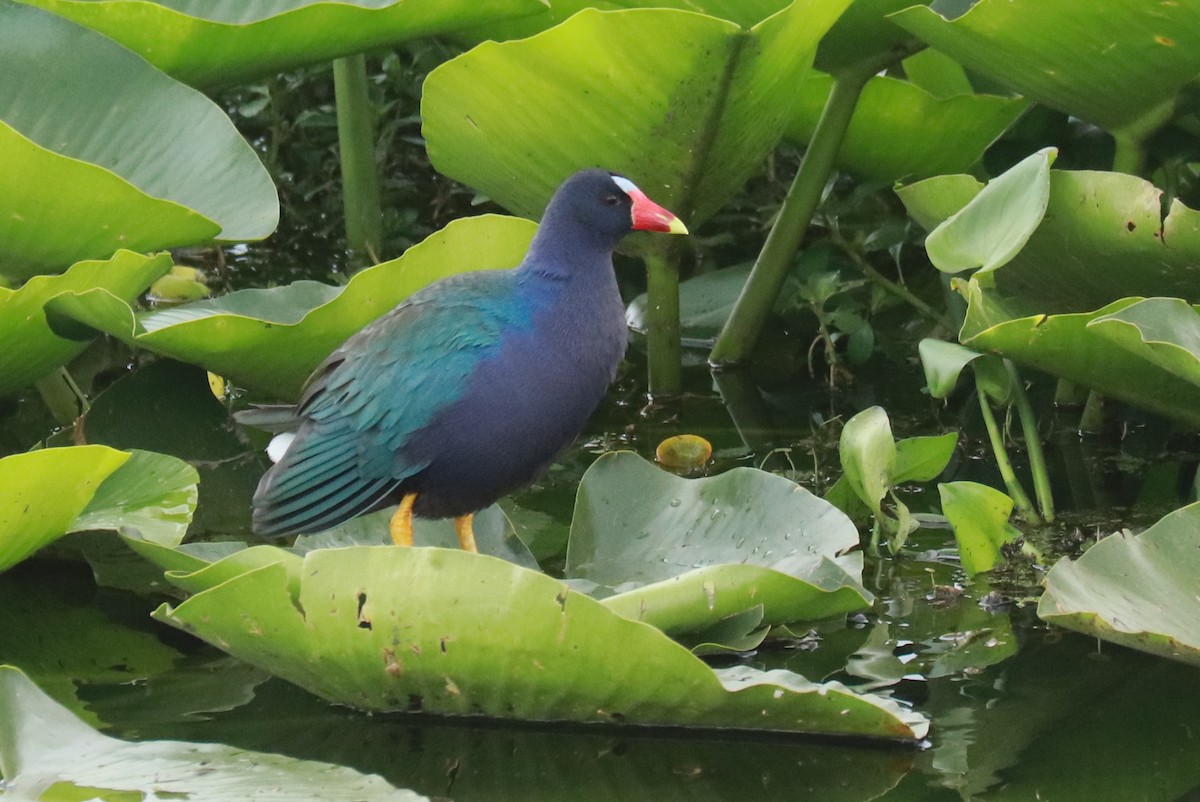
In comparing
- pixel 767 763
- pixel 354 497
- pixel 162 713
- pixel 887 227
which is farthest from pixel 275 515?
pixel 887 227

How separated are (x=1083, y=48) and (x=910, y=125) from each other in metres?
0.60

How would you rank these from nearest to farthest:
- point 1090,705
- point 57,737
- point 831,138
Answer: point 57,737
point 1090,705
point 831,138

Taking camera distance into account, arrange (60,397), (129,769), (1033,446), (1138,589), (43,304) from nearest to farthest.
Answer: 1. (129,769)
2. (1138,589)
3. (43,304)
4. (1033,446)
5. (60,397)

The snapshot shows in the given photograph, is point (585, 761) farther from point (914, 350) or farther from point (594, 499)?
point (914, 350)

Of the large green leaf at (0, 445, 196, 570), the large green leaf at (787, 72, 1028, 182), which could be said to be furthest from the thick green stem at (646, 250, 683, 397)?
the large green leaf at (0, 445, 196, 570)

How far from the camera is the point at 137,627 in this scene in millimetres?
2113

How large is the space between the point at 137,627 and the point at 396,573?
64 centimetres

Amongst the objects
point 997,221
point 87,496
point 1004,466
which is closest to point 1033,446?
point 1004,466

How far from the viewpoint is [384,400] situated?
209 cm

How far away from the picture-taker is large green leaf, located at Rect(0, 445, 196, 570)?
1.79m

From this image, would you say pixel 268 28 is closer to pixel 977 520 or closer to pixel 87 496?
A: pixel 87 496

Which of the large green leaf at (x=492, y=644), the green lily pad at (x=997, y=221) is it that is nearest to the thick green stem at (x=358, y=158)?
the green lily pad at (x=997, y=221)

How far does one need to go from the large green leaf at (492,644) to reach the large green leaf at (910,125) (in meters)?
1.37

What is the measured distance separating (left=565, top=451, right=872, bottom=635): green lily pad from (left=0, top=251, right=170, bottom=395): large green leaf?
67 cm
